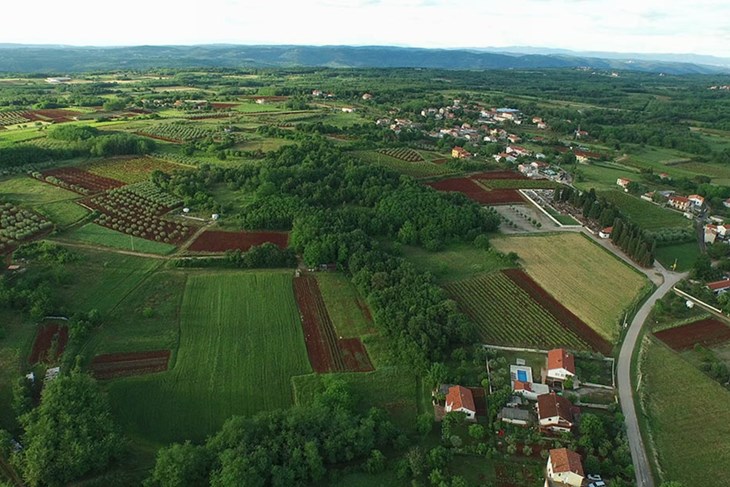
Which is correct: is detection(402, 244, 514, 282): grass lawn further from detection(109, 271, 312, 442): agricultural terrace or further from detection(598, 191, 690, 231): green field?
detection(598, 191, 690, 231): green field

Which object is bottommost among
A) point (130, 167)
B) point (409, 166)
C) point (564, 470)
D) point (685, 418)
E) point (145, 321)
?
point (685, 418)

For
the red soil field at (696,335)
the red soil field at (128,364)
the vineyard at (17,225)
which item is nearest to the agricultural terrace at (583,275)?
the red soil field at (696,335)

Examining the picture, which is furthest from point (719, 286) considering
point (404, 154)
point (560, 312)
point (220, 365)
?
point (404, 154)

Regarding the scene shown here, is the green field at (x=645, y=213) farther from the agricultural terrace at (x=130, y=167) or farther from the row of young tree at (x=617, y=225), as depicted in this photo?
the agricultural terrace at (x=130, y=167)

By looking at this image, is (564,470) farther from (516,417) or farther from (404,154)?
(404,154)

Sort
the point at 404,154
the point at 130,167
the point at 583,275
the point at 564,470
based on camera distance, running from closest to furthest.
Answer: the point at 564,470, the point at 583,275, the point at 130,167, the point at 404,154

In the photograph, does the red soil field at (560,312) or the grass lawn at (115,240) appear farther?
the grass lawn at (115,240)
